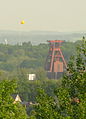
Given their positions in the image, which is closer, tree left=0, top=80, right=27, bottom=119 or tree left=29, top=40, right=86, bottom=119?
tree left=29, top=40, right=86, bottom=119

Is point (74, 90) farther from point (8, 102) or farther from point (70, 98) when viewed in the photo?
point (8, 102)

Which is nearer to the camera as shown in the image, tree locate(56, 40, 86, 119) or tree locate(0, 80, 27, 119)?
tree locate(56, 40, 86, 119)

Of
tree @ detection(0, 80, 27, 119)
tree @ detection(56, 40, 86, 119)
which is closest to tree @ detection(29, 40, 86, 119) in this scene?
tree @ detection(56, 40, 86, 119)

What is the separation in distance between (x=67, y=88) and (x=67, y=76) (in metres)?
1.03

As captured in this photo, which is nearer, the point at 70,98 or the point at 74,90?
the point at 70,98

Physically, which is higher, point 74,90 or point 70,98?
point 74,90

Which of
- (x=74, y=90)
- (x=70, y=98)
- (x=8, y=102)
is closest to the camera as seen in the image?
(x=70, y=98)

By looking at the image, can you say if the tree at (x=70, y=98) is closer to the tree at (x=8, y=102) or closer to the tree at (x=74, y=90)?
the tree at (x=74, y=90)

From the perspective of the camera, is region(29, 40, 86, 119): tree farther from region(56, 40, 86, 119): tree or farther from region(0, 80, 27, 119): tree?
region(0, 80, 27, 119): tree

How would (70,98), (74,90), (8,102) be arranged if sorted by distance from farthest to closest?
(8,102)
(74,90)
(70,98)

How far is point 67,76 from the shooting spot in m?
26.9

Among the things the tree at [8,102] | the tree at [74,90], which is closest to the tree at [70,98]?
the tree at [74,90]

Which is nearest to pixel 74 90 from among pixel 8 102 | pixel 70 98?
pixel 70 98

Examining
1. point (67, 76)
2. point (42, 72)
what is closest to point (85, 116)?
point (67, 76)
